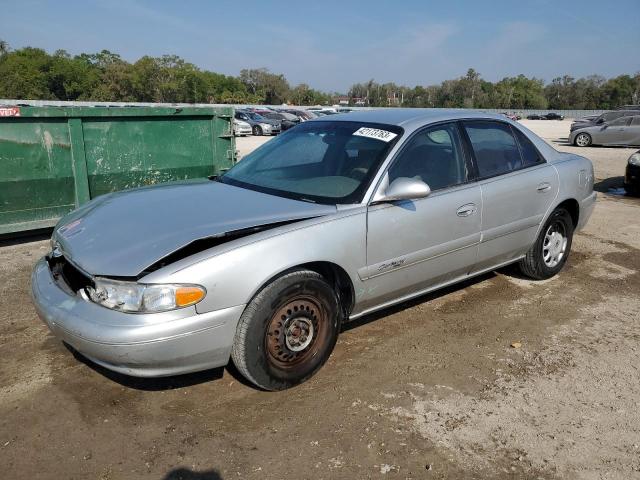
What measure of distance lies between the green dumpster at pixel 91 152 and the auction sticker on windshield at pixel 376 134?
340 centimetres

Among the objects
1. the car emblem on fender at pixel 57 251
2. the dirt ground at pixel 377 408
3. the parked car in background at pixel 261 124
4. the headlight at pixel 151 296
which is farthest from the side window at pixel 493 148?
the parked car in background at pixel 261 124

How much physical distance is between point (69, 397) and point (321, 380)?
146cm

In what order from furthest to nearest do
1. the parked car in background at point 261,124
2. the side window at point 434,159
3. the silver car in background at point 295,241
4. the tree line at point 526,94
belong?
1. the tree line at point 526,94
2. the parked car in background at point 261,124
3. the side window at point 434,159
4. the silver car in background at point 295,241

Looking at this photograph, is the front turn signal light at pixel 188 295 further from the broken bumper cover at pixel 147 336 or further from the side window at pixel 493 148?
the side window at pixel 493 148

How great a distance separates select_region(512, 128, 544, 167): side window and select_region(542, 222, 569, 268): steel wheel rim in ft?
2.08

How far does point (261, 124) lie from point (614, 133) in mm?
16654

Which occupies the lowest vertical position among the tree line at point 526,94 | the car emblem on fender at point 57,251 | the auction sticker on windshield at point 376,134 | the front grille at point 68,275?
the front grille at point 68,275

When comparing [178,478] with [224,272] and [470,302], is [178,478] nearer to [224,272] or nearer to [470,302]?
[224,272]

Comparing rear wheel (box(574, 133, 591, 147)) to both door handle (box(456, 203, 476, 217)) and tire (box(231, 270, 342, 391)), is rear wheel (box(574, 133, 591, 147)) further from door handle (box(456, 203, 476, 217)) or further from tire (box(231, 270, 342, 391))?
tire (box(231, 270, 342, 391))

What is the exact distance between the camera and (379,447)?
2.59m

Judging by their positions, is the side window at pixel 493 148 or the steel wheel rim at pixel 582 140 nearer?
the side window at pixel 493 148

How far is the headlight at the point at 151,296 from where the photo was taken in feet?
8.41

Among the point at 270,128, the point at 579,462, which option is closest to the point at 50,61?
the point at 270,128

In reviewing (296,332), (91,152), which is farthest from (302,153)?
(91,152)
